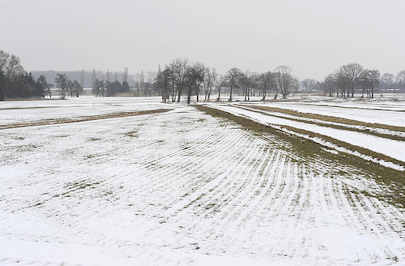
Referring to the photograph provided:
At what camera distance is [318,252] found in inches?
194

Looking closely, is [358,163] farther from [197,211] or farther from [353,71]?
[353,71]

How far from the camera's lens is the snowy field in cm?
488

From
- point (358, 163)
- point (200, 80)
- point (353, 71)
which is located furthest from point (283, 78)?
point (358, 163)

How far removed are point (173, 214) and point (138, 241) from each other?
1.29 metres

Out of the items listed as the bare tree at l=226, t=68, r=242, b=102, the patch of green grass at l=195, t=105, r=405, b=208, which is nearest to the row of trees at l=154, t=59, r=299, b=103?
the bare tree at l=226, t=68, r=242, b=102

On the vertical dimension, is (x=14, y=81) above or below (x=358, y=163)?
above

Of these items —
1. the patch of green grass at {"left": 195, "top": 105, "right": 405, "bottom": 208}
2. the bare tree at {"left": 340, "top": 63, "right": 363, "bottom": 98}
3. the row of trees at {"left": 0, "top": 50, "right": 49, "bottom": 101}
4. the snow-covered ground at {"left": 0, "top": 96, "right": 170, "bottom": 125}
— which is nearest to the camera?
the patch of green grass at {"left": 195, "top": 105, "right": 405, "bottom": 208}

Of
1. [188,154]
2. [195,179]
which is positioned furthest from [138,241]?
[188,154]

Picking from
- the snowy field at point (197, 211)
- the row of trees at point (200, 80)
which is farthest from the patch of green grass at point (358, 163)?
the row of trees at point (200, 80)

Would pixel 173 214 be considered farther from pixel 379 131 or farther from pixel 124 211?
pixel 379 131

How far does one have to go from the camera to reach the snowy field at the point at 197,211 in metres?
4.88

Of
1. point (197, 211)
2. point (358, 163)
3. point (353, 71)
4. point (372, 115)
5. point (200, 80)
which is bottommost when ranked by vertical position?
point (197, 211)

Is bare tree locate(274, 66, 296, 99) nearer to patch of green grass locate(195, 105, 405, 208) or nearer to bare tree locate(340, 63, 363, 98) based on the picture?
bare tree locate(340, 63, 363, 98)

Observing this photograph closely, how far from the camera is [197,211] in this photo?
260 inches
